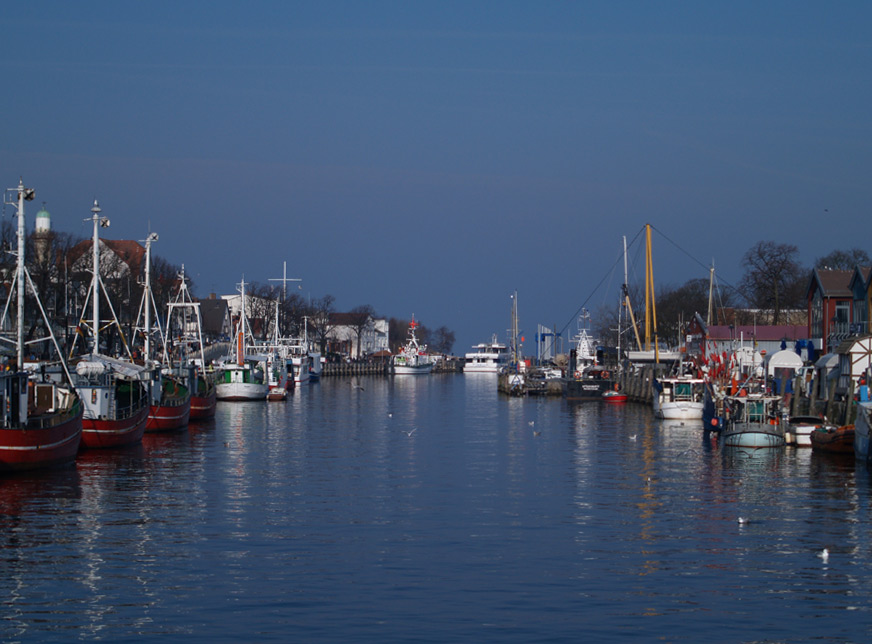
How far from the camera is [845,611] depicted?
22016 millimetres

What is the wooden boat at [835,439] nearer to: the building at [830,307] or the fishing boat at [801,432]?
the fishing boat at [801,432]

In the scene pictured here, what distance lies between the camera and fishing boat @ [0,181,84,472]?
125 feet

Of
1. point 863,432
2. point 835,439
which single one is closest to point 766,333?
point 835,439

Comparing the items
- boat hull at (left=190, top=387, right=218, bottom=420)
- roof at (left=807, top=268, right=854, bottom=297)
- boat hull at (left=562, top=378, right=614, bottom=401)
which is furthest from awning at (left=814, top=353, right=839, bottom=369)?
boat hull at (left=562, top=378, right=614, bottom=401)

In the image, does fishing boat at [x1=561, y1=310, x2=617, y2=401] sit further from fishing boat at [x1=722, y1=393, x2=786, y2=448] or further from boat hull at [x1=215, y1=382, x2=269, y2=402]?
fishing boat at [x1=722, y1=393, x2=786, y2=448]

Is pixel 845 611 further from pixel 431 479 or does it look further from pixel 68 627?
pixel 431 479

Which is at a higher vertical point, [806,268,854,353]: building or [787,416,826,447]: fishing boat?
[806,268,854,353]: building

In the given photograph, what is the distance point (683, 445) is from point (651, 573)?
109 ft

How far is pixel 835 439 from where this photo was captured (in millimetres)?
49281

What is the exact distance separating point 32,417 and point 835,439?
33.8 metres

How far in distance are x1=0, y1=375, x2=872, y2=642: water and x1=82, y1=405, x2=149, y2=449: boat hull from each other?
0.78 m

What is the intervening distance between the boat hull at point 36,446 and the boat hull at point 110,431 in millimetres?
7245

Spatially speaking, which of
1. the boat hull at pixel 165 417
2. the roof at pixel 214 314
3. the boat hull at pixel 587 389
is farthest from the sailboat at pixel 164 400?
the roof at pixel 214 314

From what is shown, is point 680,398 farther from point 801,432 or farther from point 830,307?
point 801,432
